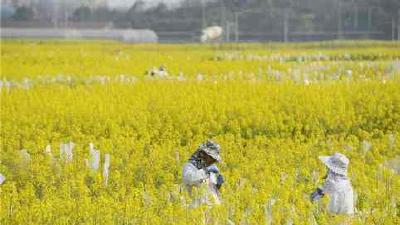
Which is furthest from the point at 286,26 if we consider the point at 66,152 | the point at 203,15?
the point at 66,152

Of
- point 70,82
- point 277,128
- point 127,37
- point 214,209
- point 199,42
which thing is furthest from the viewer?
point 127,37

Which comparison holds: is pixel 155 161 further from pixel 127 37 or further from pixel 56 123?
pixel 127 37

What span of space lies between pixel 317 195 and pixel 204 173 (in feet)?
2.60

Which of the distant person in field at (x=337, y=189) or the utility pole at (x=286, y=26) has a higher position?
the distant person in field at (x=337, y=189)

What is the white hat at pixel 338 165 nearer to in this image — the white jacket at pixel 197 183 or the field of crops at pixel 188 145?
the field of crops at pixel 188 145

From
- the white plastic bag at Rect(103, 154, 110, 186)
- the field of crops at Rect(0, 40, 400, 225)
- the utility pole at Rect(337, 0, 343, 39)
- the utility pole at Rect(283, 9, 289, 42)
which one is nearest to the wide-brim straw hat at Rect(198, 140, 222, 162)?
the field of crops at Rect(0, 40, 400, 225)

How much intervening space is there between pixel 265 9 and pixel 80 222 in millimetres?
27265

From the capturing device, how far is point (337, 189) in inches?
220

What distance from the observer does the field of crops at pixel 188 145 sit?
526 centimetres

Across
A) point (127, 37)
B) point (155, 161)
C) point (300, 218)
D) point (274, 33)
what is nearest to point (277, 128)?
point (155, 161)

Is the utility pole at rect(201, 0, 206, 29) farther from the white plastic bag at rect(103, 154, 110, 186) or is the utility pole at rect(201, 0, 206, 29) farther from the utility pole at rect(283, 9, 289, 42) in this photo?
the white plastic bag at rect(103, 154, 110, 186)

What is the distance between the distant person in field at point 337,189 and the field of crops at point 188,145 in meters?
0.13

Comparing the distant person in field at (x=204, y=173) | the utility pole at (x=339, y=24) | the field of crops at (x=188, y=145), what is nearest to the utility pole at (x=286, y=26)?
the utility pole at (x=339, y=24)

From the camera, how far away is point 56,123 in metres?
9.94
